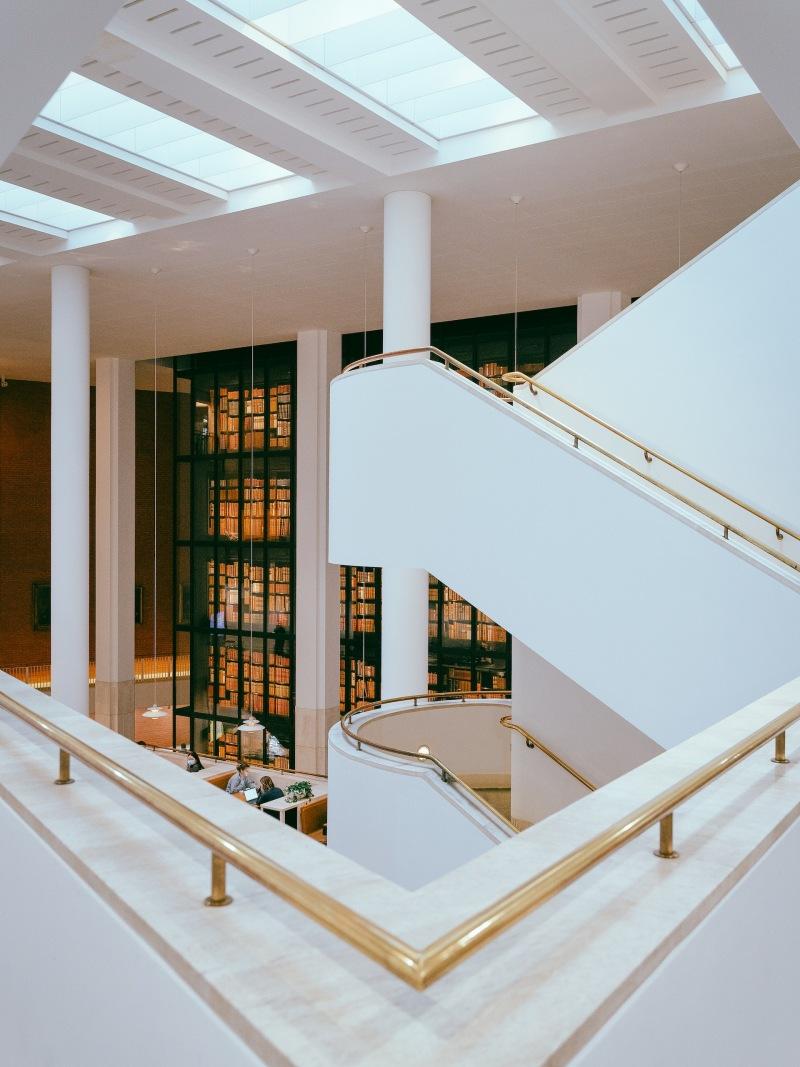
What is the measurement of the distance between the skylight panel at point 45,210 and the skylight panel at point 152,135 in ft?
5.98

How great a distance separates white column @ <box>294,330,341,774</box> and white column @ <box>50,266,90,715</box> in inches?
236

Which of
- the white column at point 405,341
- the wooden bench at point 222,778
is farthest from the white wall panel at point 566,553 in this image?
the wooden bench at point 222,778

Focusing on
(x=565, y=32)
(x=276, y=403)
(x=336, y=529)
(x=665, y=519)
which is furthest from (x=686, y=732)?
(x=276, y=403)

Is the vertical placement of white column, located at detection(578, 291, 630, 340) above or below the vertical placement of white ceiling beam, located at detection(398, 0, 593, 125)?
below

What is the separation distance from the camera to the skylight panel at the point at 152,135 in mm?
9742

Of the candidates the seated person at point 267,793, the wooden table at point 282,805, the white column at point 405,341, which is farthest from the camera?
the seated person at point 267,793

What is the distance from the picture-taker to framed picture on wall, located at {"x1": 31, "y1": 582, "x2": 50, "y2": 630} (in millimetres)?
24703

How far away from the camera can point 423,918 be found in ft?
7.30

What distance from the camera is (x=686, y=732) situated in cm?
671

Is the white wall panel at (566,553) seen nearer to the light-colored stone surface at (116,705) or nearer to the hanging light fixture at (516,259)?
the hanging light fixture at (516,259)

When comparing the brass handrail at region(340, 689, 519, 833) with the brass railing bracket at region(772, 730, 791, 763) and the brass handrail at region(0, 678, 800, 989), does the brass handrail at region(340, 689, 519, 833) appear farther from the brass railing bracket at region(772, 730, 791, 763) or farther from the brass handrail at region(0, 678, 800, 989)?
the brass handrail at region(0, 678, 800, 989)

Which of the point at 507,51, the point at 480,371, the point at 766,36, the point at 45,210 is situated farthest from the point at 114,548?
the point at 766,36

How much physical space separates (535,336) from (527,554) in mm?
10863

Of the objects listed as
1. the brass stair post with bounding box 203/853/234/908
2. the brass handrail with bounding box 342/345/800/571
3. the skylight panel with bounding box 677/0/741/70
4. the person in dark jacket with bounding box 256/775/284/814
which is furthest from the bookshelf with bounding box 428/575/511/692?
the brass stair post with bounding box 203/853/234/908
